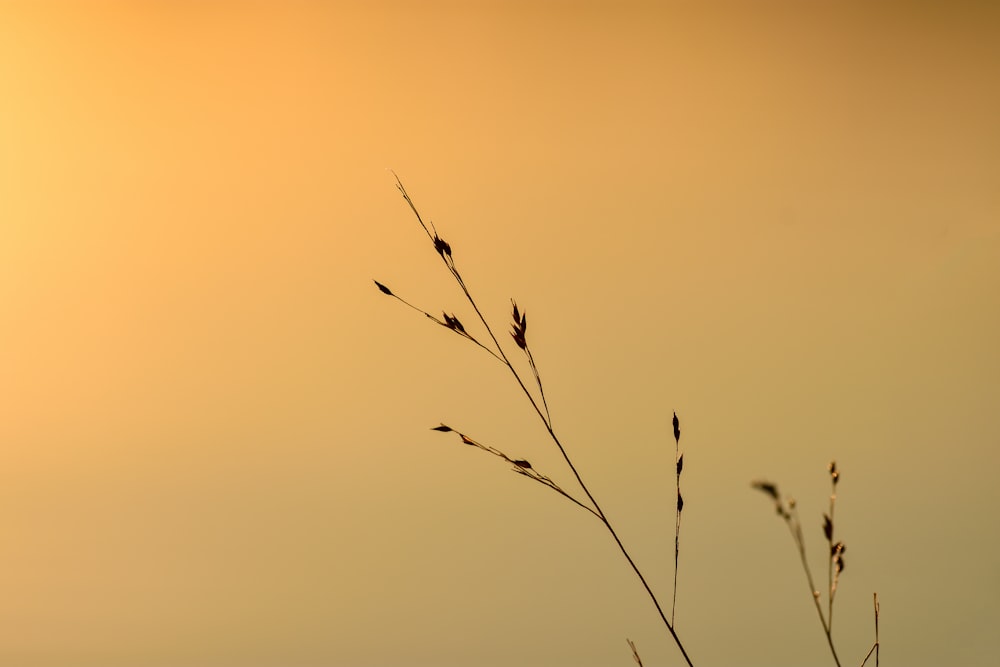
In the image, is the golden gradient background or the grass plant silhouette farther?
the golden gradient background

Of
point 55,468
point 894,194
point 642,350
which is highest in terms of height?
point 894,194

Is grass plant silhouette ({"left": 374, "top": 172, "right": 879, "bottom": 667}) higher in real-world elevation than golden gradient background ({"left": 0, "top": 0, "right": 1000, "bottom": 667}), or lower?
lower

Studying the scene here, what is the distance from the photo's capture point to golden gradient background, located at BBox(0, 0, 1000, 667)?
4.78 ft

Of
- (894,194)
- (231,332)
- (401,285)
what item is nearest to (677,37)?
(894,194)

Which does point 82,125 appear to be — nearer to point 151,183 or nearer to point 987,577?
point 151,183

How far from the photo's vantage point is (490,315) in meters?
1.51

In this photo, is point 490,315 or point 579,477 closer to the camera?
point 579,477

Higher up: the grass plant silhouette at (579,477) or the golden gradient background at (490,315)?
the golden gradient background at (490,315)

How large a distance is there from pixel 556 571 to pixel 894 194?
1.01 meters

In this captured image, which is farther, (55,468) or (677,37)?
(677,37)

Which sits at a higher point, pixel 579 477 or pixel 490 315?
pixel 490 315

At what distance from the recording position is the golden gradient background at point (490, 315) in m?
1.46

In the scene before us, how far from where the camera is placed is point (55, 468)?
4.79ft

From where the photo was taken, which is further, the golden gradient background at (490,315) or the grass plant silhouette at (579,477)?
the golden gradient background at (490,315)
